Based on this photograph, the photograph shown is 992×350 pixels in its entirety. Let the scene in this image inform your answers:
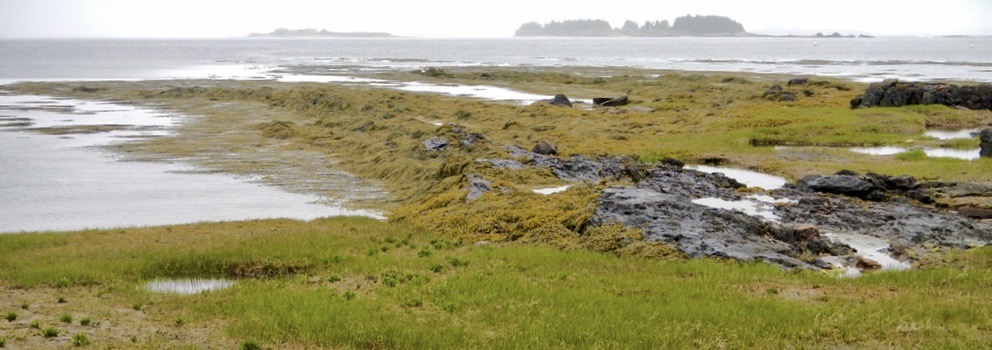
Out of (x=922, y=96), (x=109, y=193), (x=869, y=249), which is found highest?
(x=922, y=96)

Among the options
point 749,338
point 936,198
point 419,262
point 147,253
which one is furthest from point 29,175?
point 936,198

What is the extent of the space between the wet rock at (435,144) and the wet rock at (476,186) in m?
7.88

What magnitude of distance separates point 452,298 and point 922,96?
173ft

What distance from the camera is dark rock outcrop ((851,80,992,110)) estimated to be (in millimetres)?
57469

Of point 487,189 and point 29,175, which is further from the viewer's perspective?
point 29,175

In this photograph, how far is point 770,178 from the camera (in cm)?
3488

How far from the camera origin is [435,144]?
1515 inches

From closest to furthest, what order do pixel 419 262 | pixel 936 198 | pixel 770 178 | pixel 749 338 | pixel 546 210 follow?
1. pixel 749 338
2. pixel 419 262
3. pixel 546 210
4. pixel 936 198
5. pixel 770 178

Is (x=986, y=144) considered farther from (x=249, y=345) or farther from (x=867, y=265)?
(x=249, y=345)

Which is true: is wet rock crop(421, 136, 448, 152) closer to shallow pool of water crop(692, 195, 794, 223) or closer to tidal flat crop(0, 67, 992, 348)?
tidal flat crop(0, 67, 992, 348)

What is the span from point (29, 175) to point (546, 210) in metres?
24.8

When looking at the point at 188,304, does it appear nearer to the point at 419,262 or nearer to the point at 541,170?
the point at 419,262

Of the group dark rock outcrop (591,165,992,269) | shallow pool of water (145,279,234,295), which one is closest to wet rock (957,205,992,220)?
dark rock outcrop (591,165,992,269)

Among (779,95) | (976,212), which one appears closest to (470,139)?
(976,212)
